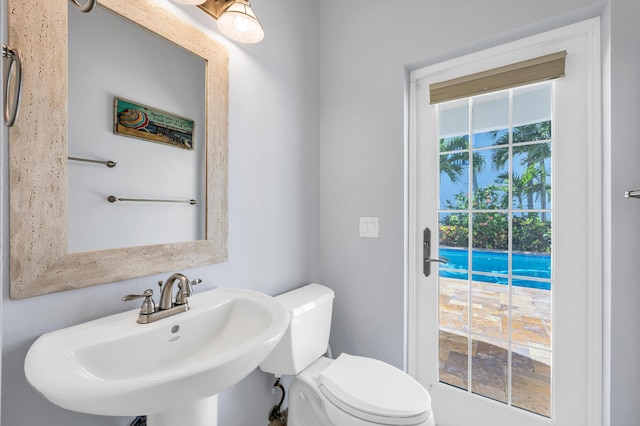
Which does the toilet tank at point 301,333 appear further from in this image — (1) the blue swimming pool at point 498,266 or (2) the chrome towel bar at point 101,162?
(2) the chrome towel bar at point 101,162

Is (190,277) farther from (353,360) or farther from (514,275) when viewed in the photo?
(514,275)

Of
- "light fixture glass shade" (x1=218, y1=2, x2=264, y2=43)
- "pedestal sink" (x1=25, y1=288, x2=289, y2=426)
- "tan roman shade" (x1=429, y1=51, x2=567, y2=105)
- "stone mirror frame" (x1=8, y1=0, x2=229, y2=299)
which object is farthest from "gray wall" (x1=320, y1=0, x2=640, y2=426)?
"stone mirror frame" (x1=8, y1=0, x2=229, y2=299)

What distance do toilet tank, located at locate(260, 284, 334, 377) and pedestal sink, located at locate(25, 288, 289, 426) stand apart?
→ 30 centimetres

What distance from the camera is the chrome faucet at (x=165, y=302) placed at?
0.90m

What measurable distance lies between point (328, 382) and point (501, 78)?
1.56m

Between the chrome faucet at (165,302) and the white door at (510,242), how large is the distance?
1.15 metres

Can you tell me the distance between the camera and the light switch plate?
1651mm

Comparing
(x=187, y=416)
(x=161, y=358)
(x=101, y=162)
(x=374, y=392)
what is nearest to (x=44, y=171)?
(x=101, y=162)

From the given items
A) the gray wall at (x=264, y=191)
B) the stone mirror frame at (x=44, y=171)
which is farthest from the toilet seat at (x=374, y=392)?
the stone mirror frame at (x=44, y=171)

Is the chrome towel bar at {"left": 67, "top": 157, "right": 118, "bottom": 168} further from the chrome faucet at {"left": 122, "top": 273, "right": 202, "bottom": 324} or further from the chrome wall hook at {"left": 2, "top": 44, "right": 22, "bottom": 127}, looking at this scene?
the chrome faucet at {"left": 122, "top": 273, "right": 202, "bottom": 324}

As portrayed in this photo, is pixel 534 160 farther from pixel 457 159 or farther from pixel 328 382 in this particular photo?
pixel 328 382

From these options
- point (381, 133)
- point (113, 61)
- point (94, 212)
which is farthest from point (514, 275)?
point (113, 61)

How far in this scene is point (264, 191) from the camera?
1479 millimetres

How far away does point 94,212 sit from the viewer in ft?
2.99
